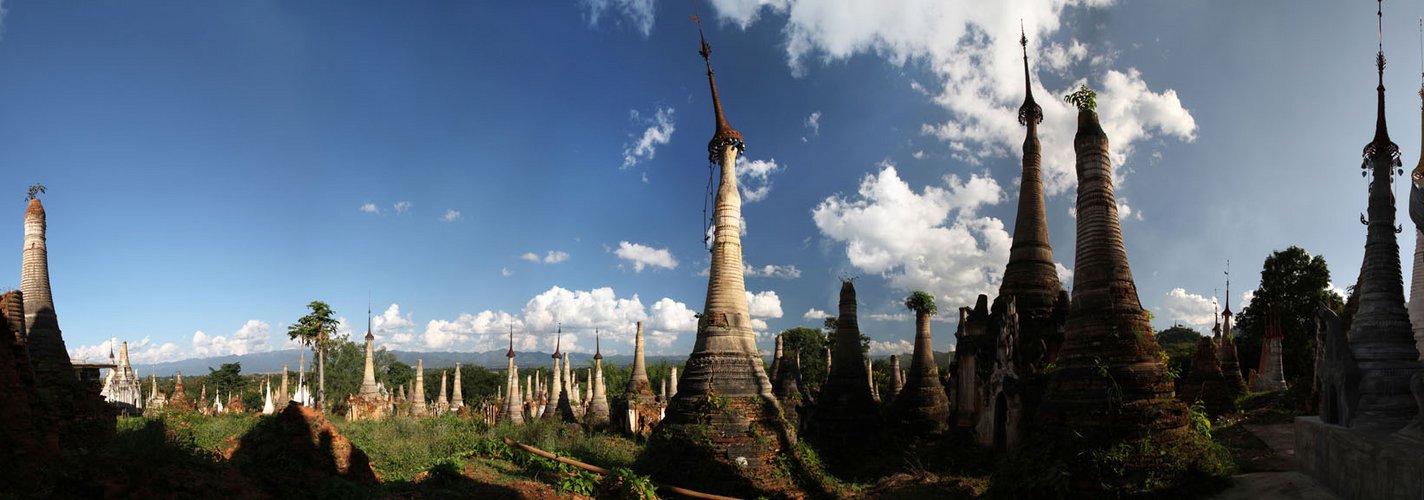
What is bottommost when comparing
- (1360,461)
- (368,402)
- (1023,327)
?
(368,402)

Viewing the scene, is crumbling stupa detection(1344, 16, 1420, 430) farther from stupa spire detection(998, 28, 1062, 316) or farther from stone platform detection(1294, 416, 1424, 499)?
stupa spire detection(998, 28, 1062, 316)

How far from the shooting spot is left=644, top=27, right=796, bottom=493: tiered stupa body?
14.9 meters

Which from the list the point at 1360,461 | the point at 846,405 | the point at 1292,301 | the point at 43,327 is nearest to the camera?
the point at 1360,461

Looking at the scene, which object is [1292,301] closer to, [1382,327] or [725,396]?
[1382,327]

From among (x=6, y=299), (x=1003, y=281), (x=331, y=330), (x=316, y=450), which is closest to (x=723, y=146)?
(x=1003, y=281)

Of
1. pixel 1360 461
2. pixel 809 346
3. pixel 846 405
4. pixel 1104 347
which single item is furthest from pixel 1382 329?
pixel 809 346

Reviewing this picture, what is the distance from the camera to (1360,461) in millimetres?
8555

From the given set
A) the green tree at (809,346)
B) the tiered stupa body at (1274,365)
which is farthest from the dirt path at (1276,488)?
the green tree at (809,346)

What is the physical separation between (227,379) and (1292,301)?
94.4 meters

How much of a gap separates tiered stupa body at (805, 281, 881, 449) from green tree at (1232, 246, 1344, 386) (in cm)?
3132

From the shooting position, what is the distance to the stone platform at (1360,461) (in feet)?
24.3

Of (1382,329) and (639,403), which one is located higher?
(1382,329)

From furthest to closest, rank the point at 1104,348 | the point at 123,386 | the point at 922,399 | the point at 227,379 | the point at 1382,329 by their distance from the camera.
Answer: the point at 227,379 → the point at 123,386 → the point at 922,399 → the point at 1104,348 → the point at 1382,329

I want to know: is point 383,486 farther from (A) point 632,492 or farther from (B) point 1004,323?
(B) point 1004,323
